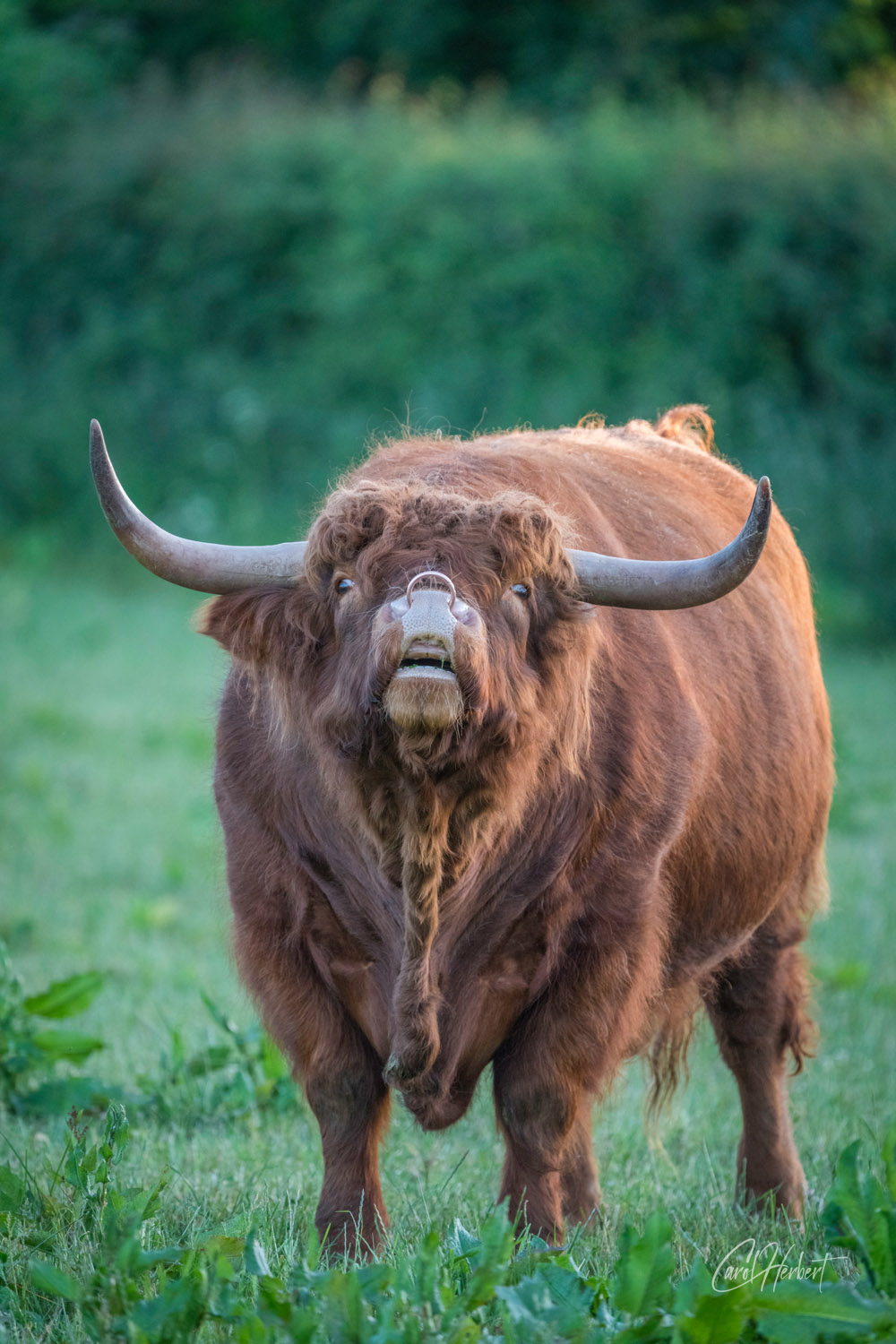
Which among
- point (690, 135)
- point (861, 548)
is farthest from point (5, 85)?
point (861, 548)

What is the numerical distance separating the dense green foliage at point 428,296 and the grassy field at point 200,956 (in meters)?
2.27

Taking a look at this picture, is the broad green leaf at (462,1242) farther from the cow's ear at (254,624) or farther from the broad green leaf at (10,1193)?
the cow's ear at (254,624)

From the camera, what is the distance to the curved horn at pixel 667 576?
2912 millimetres

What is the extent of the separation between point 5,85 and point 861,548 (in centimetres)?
1111

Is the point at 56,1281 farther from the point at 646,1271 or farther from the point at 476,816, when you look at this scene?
the point at 476,816

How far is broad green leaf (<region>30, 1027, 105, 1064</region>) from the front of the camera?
4.27m

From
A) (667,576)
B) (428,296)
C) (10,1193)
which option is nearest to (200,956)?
(10,1193)

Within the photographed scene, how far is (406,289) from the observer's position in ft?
50.6

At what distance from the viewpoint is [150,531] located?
122 inches

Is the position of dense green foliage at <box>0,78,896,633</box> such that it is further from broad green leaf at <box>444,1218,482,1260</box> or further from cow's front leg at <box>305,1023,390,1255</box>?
broad green leaf at <box>444,1218,482,1260</box>

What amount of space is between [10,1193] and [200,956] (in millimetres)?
3989

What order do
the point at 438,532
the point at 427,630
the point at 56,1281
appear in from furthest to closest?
the point at 438,532 < the point at 427,630 < the point at 56,1281

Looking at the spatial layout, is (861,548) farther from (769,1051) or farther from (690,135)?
(769,1051)

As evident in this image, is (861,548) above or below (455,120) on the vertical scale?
below
